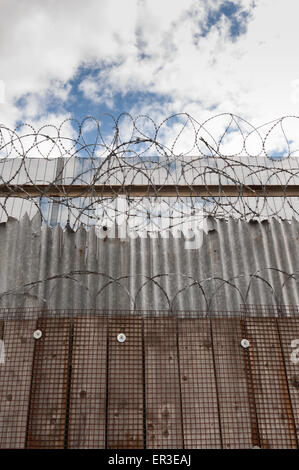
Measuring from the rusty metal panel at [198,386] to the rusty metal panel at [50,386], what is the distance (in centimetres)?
88

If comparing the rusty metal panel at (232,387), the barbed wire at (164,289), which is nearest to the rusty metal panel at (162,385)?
the rusty metal panel at (232,387)

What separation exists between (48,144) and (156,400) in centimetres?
321

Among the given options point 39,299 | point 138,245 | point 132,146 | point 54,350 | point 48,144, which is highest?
point 48,144

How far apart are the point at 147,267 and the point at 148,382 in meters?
1.22

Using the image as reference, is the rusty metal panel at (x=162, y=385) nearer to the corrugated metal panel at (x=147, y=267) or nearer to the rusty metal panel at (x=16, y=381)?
the corrugated metal panel at (x=147, y=267)

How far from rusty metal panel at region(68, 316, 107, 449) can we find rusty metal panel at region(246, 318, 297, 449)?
1147 millimetres

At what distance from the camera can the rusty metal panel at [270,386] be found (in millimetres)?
2863

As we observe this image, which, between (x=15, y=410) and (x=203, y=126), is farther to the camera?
(x=203, y=126)

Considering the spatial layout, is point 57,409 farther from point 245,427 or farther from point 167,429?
point 245,427

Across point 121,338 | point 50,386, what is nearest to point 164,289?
point 121,338

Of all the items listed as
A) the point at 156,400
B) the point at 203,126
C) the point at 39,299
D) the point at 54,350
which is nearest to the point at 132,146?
the point at 203,126

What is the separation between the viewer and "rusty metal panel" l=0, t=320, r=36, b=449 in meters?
2.75

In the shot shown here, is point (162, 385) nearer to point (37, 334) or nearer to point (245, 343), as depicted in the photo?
point (245, 343)

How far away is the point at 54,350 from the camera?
120 inches
